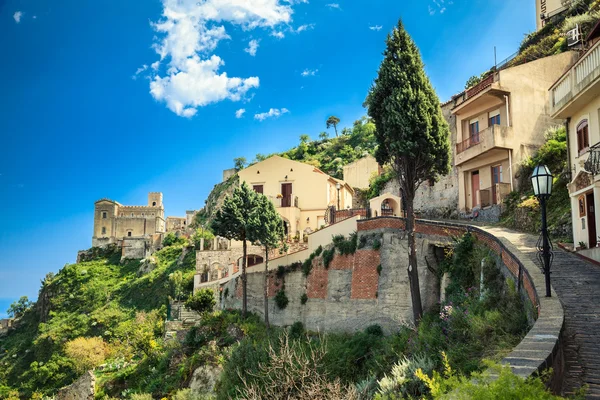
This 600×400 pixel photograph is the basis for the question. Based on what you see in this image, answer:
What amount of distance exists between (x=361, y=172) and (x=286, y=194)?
16.7 meters

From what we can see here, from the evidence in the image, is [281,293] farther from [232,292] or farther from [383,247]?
[383,247]

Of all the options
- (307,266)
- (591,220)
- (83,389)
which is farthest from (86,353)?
(591,220)

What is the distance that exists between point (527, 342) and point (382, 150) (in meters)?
13.5

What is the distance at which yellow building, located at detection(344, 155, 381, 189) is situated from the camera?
2133 inches

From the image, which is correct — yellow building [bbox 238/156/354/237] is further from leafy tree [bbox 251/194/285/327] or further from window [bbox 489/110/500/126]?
window [bbox 489/110/500/126]

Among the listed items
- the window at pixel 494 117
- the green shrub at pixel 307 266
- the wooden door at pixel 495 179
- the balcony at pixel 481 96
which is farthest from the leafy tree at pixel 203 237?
the window at pixel 494 117

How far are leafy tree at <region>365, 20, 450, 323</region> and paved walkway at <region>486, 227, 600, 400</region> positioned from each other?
5250 mm

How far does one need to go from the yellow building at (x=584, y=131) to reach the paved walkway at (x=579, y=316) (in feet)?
4.47

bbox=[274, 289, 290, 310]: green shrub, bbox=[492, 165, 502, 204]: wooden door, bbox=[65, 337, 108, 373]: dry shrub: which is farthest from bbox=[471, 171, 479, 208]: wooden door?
bbox=[65, 337, 108, 373]: dry shrub

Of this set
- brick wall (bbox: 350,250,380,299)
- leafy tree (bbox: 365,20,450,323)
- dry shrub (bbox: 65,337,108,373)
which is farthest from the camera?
dry shrub (bbox: 65,337,108,373)

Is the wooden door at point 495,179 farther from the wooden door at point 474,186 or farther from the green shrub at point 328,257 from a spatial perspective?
the green shrub at point 328,257

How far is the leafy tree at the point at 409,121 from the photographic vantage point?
1750 cm

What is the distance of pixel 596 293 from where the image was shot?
932 centimetres

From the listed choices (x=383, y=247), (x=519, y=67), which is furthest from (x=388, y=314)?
(x=519, y=67)
